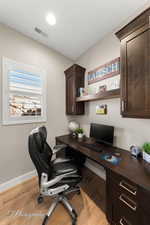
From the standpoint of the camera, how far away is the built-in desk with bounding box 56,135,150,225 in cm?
85

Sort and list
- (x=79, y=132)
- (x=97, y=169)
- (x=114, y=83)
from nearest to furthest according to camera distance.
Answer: (x=114, y=83) → (x=97, y=169) → (x=79, y=132)

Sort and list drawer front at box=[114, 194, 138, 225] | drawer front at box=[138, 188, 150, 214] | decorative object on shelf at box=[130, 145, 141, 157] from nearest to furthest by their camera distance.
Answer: drawer front at box=[138, 188, 150, 214] < drawer front at box=[114, 194, 138, 225] < decorative object on shelf at box=[130, 145, 141, 157]

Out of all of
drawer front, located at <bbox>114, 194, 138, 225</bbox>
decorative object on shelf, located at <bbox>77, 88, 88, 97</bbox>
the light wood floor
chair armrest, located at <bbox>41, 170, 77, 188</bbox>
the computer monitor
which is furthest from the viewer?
decorative object on shelf, located at <bbox>77, 88, 88, 97</bbox>

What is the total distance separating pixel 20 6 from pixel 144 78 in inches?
80.3

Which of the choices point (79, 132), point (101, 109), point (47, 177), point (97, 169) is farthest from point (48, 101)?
point (97, 169)

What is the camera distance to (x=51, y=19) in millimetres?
1631

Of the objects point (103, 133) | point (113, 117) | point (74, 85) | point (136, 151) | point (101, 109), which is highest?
point (74, 85)

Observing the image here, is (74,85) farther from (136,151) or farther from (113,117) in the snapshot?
(136,151)

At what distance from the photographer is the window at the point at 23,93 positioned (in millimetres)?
1773

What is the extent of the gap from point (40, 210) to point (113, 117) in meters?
1.78

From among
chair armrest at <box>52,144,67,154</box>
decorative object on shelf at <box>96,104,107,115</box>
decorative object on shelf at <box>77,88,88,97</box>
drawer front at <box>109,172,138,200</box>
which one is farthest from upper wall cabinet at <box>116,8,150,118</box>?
chair armrest at <box>52,144,67,154</box>

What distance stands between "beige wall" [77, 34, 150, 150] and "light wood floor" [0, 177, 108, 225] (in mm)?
1011

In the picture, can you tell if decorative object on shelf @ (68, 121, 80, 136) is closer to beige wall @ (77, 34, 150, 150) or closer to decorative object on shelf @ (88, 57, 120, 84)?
beige wall @ (77, 34, 150, 150)

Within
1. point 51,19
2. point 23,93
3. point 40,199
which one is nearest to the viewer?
point 40,199
